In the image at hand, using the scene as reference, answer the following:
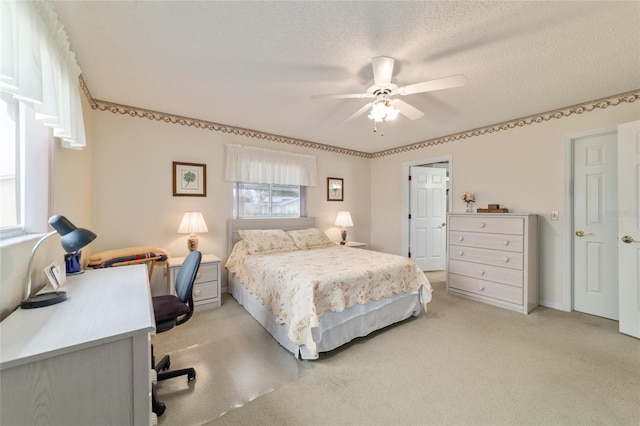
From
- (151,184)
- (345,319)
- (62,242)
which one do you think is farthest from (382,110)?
(151,184)

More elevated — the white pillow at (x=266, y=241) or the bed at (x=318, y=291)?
the white pillow at (x=266, y=241)

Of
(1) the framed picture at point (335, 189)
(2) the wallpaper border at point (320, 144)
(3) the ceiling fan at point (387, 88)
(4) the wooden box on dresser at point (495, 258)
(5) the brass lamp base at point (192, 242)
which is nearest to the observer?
(3) the ceiling fan at point (387, 88)

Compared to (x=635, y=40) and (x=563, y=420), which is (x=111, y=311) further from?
(x=635, y=40)

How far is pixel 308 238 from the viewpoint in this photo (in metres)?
3.89

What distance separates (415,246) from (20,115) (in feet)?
16.3

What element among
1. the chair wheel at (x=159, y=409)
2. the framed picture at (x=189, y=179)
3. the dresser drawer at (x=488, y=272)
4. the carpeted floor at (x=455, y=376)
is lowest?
the carpeted floor at (x=455, y=376)

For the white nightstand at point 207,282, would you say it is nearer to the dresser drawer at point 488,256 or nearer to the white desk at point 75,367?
the white desk at point 75,367

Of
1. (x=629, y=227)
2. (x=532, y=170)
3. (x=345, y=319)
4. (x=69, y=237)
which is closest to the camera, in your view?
(x=69, y=237)

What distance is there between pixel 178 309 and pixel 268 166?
2.63 meters

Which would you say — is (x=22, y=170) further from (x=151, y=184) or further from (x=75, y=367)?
(x=151, y=184)

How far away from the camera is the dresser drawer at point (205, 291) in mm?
3031

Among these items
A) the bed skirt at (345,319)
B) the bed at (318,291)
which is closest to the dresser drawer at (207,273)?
the bed at (318,291)

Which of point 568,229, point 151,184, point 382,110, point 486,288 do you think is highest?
point 382,110

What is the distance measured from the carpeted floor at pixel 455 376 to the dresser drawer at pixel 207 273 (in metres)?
0.47
